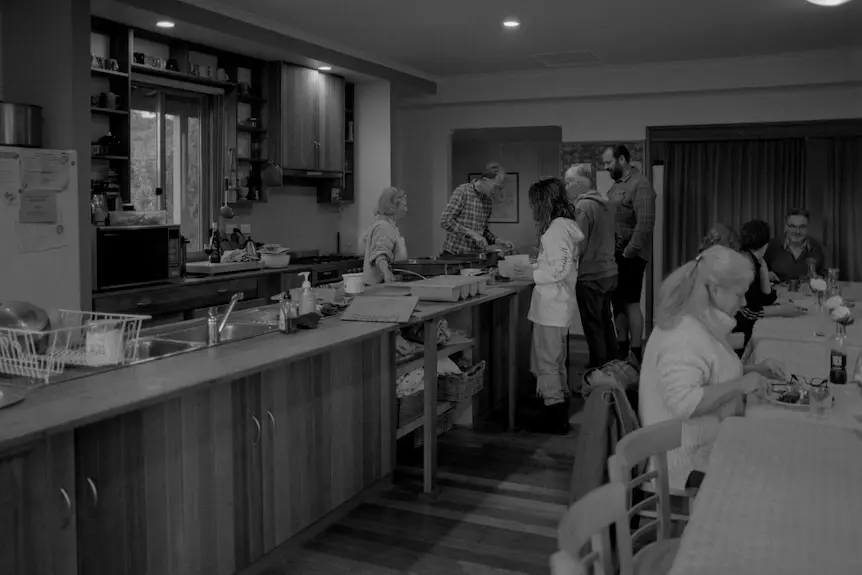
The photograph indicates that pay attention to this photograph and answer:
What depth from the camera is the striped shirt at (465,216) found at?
7230mm

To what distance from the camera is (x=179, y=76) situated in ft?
20.9

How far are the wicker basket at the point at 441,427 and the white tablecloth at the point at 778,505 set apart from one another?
2459 mm

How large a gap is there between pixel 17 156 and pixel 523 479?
3.16 meters

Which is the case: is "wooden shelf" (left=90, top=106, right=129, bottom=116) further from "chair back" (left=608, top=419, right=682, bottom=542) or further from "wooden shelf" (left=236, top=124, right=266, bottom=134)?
"chair back" (left=608, top=419, right=682, bottom=542)

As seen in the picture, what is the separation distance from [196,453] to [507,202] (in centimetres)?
1019

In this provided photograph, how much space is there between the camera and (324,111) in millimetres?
7773

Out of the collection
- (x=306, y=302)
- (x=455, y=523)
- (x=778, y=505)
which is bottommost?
(x=455, y=523)

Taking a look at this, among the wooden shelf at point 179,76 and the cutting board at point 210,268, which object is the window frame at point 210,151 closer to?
the wooden shelf at point 179,76

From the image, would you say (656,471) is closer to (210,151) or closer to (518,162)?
(210,151)

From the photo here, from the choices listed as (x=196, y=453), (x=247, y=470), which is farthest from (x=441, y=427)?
(x=196, y=453)

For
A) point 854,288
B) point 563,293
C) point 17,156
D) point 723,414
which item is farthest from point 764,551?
point 854,288

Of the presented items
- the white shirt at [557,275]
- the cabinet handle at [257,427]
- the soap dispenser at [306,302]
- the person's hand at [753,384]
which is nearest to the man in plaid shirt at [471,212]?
the white shirt at [557,275]

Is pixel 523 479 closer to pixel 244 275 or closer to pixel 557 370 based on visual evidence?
pixel 557 370

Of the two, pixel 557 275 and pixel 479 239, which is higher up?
pixel 479 239
